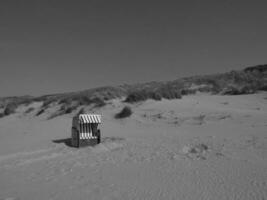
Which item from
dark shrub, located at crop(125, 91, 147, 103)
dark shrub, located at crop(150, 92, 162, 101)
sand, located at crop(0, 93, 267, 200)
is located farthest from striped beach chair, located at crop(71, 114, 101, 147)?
dark shrub, located at crop(150, 92, 162, 101)

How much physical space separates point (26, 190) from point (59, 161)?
2641 millimetres

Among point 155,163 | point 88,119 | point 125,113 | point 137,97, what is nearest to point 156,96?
point 137,97

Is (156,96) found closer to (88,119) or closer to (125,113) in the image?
(125,113)

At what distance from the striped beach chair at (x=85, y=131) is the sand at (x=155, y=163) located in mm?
599

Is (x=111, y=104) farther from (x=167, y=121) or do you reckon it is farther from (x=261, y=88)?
(x=261, y=88)

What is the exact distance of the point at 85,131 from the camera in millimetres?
11438

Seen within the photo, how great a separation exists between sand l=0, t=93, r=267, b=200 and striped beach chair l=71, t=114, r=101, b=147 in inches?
23.6

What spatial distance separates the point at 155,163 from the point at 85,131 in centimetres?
497

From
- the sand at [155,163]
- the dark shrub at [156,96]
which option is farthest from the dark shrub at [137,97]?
the sand at [155,163]

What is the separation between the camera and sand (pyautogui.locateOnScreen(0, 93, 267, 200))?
5234mm

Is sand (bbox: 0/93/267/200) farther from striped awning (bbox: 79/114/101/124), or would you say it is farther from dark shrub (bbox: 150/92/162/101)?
dark shrub (bbox: 150/92/162/101)

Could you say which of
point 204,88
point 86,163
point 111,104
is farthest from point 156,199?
point 204,88

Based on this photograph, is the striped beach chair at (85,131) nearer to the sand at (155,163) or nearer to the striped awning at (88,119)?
the striped awning at (88,119)

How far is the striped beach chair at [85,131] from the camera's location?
10695 mm
